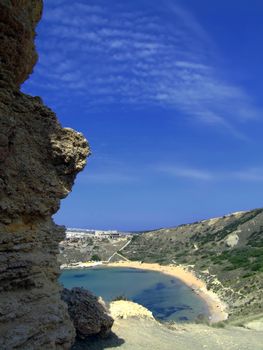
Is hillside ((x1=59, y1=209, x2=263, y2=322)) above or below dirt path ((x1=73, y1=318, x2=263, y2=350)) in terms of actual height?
above

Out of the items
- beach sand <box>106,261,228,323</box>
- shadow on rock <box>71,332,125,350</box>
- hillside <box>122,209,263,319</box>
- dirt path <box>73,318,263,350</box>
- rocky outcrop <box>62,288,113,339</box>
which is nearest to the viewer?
shadow on rock <box>71,332,125,350</box>

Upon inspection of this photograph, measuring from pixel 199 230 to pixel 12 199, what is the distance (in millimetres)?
113638

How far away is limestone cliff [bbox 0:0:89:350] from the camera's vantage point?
859 cm

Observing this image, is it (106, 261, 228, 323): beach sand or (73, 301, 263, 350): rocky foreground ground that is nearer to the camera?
(73, 301, 263, 350): rocky foreground ground

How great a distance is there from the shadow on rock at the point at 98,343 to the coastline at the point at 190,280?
23.0m

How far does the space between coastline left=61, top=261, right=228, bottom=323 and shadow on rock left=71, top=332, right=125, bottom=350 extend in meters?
23.0

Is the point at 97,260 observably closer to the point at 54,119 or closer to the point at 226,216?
the point at 226,216

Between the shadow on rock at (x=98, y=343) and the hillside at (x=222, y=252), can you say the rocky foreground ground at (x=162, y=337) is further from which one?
the hillside at (x=222, y=252)

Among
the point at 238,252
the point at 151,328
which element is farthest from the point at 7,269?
the point at 238,252

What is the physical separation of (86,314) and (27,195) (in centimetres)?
725

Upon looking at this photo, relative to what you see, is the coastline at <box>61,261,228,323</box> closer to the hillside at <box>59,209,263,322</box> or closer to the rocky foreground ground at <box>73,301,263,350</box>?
the hillside at <box>59,209,263,322</box>

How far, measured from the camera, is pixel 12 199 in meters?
8.96

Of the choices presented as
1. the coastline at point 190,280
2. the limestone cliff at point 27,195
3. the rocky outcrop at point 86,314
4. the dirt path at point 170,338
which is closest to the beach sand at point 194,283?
the coastline at point 190,280

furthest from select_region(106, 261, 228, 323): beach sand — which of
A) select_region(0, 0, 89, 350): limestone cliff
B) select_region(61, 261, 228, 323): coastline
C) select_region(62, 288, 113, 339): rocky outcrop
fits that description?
select_region(0, 0, 89, 350): limestone cliff
